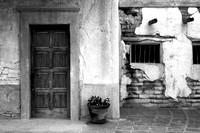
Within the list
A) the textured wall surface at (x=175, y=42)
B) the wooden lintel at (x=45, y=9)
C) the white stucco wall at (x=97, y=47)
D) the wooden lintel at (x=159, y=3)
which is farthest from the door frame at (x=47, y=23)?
the textured wall surface at (x=175, y=42)

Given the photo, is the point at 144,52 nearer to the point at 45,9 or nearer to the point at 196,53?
the point at 196,53

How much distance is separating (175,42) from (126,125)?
349 centimetres

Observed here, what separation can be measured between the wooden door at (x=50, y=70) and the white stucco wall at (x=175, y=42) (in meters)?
2.77

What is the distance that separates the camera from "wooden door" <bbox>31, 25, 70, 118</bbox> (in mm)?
7074

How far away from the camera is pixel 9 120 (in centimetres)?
688

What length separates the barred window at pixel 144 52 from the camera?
885 centimetres

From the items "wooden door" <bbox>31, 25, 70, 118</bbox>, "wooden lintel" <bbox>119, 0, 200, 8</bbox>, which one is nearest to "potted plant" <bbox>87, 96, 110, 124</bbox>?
"wooden door" <bbox>31, 25, 70, 118</bbox>

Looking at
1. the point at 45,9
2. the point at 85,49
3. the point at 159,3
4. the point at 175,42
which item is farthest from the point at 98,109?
the point at 159,3

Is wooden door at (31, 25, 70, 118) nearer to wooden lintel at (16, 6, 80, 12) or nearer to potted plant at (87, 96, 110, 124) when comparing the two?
wooden lintel at (16, 6, 80, 12)

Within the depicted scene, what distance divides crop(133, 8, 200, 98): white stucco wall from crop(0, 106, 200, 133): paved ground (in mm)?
1252

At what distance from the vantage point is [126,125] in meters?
6.50

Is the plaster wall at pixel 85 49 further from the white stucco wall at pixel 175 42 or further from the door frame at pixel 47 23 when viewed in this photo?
the white stucco wall at pixel 175 42

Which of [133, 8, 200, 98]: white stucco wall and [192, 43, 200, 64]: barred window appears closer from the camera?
[133, 8, 200, 98]: white stucco wall

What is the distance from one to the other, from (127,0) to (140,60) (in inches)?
76.5
